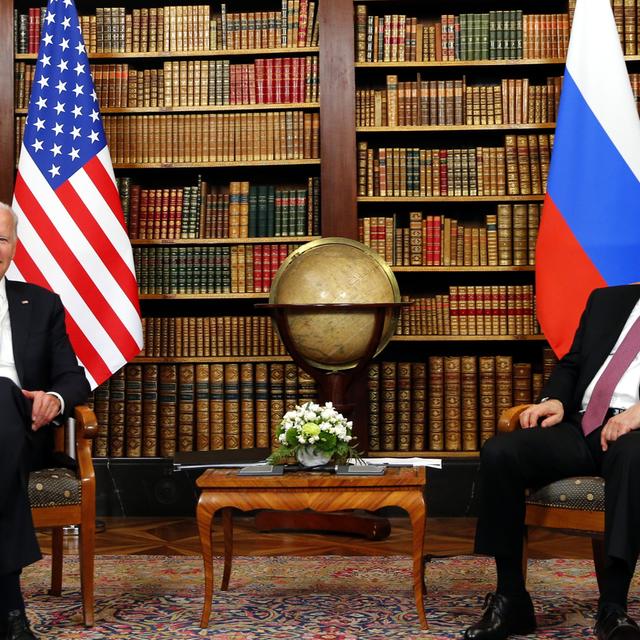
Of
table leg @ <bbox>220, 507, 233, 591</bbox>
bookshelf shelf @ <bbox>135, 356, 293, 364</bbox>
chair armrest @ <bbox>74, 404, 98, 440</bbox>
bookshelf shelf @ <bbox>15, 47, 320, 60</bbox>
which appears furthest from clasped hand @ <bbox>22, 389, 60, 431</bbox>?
bookshelf shelf @ <bbox>15, 47, 320, 60</bbox>

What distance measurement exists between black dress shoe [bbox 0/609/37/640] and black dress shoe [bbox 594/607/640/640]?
1.57 metres

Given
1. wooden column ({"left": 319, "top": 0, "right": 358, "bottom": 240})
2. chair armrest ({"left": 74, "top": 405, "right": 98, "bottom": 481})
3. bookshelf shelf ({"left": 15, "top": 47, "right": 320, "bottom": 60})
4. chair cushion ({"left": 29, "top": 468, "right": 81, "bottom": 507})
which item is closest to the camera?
chair cushion ({"left": 29, "top": 468, "right": 81, "bottom": 507})

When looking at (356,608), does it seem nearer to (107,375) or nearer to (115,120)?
(107,375)

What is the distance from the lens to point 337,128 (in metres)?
5.38

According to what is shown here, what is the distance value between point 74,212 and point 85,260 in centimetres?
24

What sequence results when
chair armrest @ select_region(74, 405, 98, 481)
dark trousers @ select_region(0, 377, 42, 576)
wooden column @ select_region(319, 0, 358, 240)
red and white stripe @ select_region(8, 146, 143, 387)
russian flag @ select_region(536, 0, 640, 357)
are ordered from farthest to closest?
wooden column @ select_region(319, 0, 358, 240) → red and white stripe @ select_region(8, 146, 143, 387) → russian flag @ select_region(536, 0, 640, 357) → chair armrest @ select_region(74, 405, 98, 481) → dark trousers @ select_region(0, 377, 42, 576)

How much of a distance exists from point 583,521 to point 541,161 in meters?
2.85

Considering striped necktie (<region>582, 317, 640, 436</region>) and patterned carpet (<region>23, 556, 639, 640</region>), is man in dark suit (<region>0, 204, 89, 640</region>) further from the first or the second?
striped necktie (<region>582, 317, 640, 436</region>)

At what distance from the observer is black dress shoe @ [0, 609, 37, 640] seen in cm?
288

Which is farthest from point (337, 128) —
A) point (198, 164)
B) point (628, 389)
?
point (628, 389)

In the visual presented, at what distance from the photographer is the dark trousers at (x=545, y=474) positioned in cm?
275

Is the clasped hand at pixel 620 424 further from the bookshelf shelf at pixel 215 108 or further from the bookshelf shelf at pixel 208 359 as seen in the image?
the bookshelf shelf at pixel 215 108

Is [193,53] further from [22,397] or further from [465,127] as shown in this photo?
[22,397]

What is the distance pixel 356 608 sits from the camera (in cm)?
345
